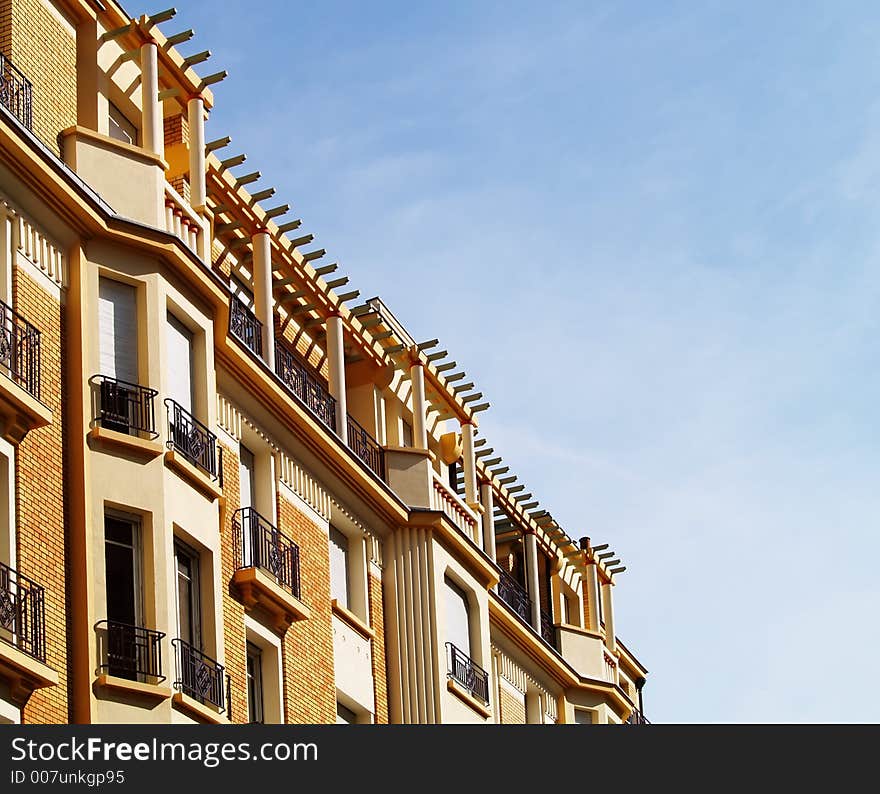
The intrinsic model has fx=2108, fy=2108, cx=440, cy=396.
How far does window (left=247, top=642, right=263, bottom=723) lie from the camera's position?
3000 centimetres

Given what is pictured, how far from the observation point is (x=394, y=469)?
36531mm

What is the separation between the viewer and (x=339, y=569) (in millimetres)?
34000

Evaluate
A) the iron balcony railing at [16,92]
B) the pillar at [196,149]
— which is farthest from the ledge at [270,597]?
the iron balcony railing at [16,92]

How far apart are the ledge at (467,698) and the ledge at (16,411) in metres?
12.2

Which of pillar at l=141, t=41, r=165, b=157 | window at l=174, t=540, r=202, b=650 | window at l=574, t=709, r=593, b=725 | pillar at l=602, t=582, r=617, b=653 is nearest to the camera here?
window at l=174, t=540, r=202, b=650

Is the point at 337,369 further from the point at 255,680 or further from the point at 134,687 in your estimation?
the point at 134,687

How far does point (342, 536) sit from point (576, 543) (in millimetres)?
14726

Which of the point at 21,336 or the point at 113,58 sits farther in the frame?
the point at 113,58

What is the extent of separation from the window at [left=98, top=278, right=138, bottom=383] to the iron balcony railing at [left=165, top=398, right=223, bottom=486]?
0.73m

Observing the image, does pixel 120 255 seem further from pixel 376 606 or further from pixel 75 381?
pixel 376 606

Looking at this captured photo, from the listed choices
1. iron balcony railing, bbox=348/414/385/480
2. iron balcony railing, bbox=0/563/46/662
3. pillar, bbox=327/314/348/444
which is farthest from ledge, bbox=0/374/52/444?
iron balcony railing, bbox=348/414/385/480

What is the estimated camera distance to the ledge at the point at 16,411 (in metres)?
24.6

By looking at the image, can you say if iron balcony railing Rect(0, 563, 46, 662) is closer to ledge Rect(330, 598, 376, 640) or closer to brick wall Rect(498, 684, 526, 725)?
ledge Rect(330, 598, 376, 640)

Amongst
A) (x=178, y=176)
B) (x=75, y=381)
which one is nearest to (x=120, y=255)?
(x=75, y=381)
